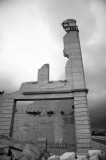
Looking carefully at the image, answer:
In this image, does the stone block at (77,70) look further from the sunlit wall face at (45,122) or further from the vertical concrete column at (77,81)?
the sunlit wall face at (45,122)

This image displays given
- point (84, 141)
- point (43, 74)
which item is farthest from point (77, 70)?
point (84, 141)

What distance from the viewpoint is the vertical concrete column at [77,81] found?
386 inches

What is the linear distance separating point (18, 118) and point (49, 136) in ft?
16.2

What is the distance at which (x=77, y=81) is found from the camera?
462 inches

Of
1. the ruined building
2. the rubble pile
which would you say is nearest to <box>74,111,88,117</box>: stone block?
the ruined building

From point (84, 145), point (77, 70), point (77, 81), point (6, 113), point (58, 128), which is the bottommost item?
point (84, 145)

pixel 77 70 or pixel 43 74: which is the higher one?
pixel 77 70

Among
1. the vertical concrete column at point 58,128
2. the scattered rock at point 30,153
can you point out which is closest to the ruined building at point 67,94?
the scattered rock at point 30,153

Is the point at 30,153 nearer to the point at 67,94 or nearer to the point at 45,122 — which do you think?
the point at 67,94

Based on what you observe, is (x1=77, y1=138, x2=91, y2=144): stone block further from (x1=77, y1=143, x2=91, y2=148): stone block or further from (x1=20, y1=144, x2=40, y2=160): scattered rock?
(x1=20, y1=144, x2=40, y2=160): scattered rock

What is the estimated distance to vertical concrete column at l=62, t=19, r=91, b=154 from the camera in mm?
9812

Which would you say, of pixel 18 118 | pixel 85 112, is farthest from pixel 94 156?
pixel 18 118

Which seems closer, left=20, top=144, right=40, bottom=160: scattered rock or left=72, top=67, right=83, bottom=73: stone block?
left=20, top=144, right=40, bottom=160: scattered rock

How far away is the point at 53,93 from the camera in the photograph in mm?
11531
